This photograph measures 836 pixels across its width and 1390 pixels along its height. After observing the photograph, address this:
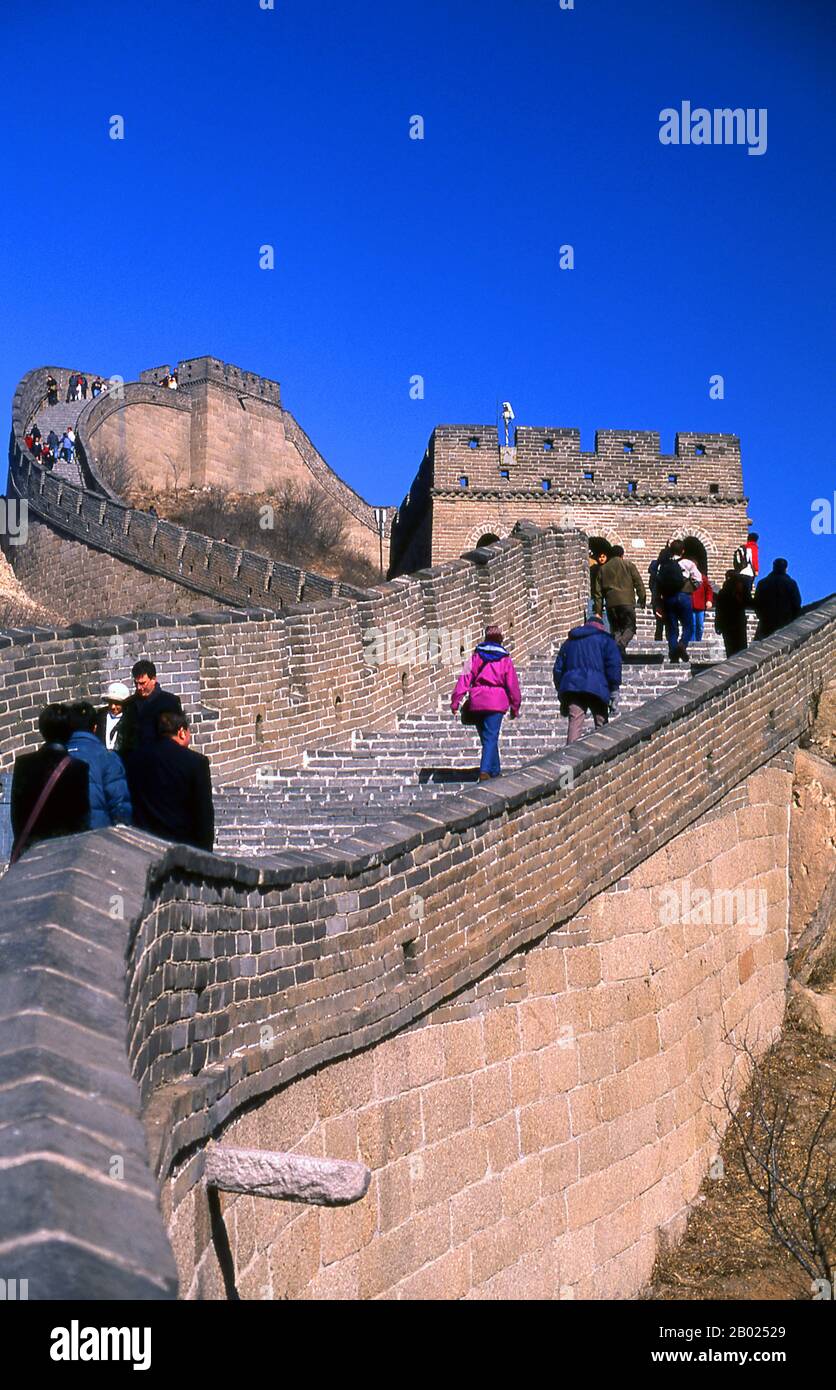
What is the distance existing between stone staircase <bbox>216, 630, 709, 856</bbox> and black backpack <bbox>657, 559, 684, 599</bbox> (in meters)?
0.80

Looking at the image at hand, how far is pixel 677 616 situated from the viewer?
709 inches

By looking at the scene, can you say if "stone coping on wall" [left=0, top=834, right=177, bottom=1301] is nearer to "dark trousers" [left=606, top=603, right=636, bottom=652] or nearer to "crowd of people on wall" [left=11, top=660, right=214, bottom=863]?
"crowd of people on wall" [left=11, top=660, right=214, bottom=863]

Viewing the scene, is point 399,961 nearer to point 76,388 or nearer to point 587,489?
point 587,489

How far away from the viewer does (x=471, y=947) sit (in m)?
8.70

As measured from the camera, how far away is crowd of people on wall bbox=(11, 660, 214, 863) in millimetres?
6824

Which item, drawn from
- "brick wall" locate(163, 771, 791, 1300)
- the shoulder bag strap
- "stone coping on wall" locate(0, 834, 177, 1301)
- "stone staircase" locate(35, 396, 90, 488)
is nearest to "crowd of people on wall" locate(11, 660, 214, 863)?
the shoulder bag strap

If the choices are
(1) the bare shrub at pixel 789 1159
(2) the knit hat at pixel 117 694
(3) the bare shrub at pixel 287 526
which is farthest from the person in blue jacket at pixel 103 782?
(3) the bare shrub at pixel 287 526

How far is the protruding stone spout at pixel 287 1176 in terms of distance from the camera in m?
4.65

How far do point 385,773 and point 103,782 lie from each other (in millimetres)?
6328

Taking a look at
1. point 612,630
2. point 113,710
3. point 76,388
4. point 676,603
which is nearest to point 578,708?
point 113,710

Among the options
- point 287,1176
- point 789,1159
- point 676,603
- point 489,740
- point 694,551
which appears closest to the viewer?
point 287,1176

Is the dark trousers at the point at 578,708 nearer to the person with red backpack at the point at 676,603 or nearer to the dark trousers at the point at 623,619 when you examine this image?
the dark trousers at the point at 623,619
